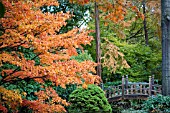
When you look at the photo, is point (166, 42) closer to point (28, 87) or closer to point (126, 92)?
point (126, 92)

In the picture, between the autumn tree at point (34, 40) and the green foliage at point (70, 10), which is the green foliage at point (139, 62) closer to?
the green foliage at point (70, 10)

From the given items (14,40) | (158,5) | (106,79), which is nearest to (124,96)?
(106,79)

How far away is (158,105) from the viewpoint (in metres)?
8.74

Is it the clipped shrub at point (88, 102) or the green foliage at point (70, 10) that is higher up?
the green foliage at point (70, 10)

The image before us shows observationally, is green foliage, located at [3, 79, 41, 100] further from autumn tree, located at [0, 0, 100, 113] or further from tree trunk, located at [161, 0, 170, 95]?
tree trunk, located at [161, 0, 170, 95]

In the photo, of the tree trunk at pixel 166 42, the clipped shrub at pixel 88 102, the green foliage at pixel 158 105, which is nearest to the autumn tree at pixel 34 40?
the clipped shrub at pixel 88 102

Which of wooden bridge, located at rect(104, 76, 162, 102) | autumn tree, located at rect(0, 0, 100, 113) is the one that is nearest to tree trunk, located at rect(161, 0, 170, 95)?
wooden bridge, located at rect(104, 76, 162, 102)

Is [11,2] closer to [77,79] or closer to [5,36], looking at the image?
[5,36]

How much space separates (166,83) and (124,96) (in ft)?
11.0

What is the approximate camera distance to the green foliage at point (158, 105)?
8.66 metres

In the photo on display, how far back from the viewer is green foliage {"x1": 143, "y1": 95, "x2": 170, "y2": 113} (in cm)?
866

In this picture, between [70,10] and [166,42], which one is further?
[70,10]

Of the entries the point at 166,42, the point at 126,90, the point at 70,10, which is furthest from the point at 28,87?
the point at 70,10

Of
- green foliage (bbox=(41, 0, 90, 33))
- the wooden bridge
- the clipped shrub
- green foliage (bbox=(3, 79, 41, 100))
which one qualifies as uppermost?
green foliage (bbox=(41, 0, 90, 33))
